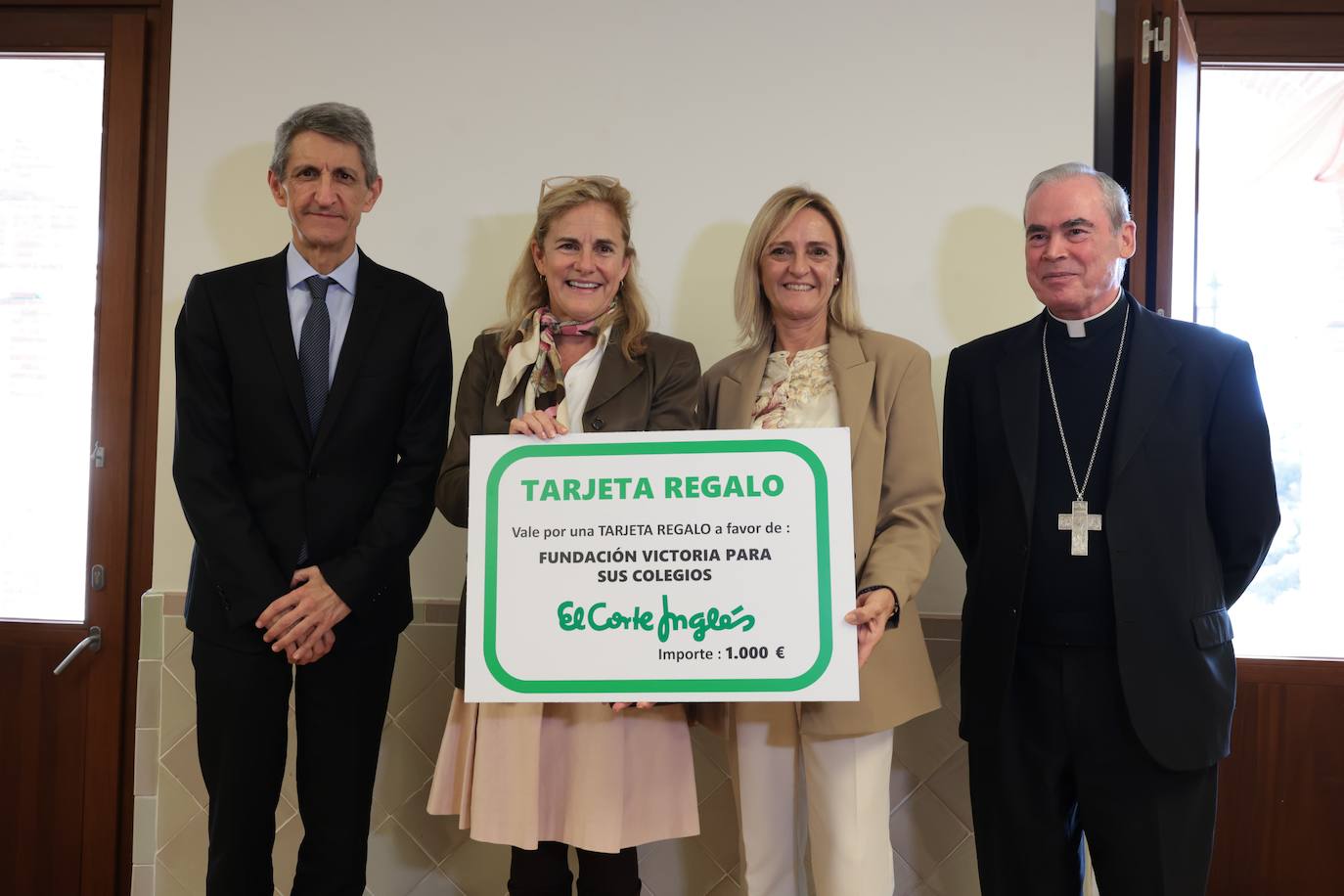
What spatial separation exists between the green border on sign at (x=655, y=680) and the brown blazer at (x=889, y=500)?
0.16m

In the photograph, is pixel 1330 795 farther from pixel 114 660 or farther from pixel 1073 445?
pixel 114 660

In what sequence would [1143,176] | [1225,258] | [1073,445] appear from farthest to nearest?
[1225,258], [1143,176], [1073,445]

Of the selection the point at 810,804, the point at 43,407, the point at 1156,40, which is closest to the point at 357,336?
the point at 810,804

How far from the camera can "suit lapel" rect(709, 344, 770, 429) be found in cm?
204

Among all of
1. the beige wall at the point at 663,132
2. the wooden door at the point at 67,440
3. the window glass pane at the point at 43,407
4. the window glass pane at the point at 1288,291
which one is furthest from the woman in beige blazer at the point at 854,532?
the window glass pane at the point at 43,407

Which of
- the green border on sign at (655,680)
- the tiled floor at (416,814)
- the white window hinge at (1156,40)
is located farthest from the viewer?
the tiled floor at (416,814)

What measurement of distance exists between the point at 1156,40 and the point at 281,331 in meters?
2.42

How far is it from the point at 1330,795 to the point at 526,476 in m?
2.49

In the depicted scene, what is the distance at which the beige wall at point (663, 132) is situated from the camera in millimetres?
2637

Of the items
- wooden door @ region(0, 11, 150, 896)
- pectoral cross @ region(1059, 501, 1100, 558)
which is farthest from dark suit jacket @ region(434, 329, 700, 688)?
wooden door @ region(0, 11, 150, 896)

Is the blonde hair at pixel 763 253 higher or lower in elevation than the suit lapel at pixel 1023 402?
higher

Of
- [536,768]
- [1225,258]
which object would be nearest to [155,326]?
[536,768]

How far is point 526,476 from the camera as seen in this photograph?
1.80m

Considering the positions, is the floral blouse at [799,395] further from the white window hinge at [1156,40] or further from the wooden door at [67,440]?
the wooden door at [67,440]
